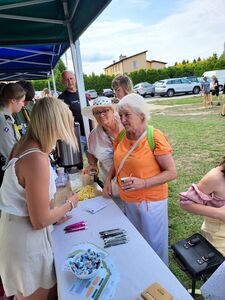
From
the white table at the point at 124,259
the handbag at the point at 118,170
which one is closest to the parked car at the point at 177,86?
the handbag at the point at 118,170

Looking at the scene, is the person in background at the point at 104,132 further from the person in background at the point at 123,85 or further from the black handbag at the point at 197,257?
the black handbag at the point at 197,257

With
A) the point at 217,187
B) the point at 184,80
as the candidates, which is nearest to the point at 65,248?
the point at 217,187

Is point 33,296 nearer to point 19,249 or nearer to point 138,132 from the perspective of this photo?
point 19,249

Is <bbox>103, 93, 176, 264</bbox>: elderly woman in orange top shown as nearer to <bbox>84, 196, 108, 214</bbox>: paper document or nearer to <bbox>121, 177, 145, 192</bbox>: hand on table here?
<bbox>121, 177, 145, 192</bbox>: hand on table

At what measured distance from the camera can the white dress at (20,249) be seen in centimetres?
124

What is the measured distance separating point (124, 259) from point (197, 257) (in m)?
0.48

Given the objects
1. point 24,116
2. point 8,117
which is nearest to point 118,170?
point 8,117

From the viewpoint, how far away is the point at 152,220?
1.82m

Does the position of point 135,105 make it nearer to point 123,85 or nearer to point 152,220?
point 152,220

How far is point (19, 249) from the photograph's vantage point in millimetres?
1251

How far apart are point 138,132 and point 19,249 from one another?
1.00 meters

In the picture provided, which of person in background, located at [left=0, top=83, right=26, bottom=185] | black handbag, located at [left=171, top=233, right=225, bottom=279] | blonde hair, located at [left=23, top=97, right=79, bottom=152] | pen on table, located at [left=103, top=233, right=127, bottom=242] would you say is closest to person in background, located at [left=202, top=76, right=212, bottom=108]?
person in background, located at [left=0, top=83, right=26, bottom=185]

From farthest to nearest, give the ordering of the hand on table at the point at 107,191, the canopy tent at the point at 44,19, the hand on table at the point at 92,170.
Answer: the canopy tent at the point at 44,19 → the hand on table at the point at 92,170 → the hand on table at the point at 107,191

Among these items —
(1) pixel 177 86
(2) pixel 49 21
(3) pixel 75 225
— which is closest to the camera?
(3) pixel 75 225
